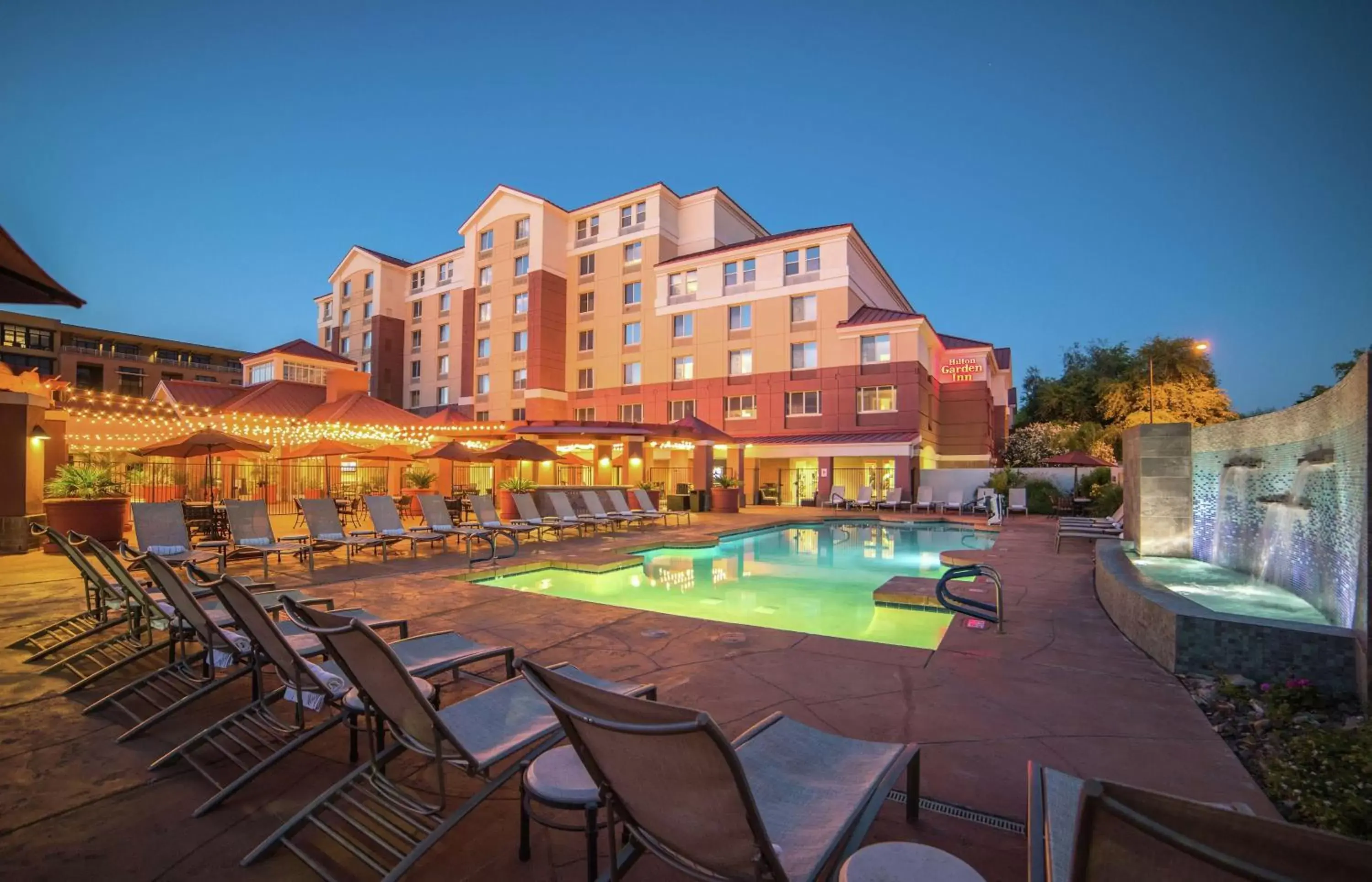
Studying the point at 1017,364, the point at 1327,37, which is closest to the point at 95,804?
the point at 1327,37

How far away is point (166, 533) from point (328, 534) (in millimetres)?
2077

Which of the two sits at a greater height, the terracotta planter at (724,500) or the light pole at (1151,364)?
the light pole at (1151,364)

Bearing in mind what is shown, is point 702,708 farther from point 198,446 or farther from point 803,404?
point 803,404

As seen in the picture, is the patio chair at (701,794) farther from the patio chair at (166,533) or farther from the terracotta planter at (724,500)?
the terracotta planter at (724,500)

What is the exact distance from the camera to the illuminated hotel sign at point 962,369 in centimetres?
3091

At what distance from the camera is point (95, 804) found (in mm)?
2582

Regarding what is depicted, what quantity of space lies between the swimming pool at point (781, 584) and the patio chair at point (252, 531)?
130 inches

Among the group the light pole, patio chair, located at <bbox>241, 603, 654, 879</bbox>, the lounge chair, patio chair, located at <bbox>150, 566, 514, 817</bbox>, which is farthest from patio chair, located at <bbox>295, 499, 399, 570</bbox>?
the light pole

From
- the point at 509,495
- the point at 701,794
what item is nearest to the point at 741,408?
the point at 509,495

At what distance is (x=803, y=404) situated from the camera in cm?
2784

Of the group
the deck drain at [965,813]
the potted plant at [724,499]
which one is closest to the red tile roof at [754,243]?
the potted plant at [724,499]

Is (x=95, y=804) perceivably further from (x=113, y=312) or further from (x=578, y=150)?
(x=113, y=312)

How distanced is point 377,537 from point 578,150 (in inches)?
5771

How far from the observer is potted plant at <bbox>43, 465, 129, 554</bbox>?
1027cm
